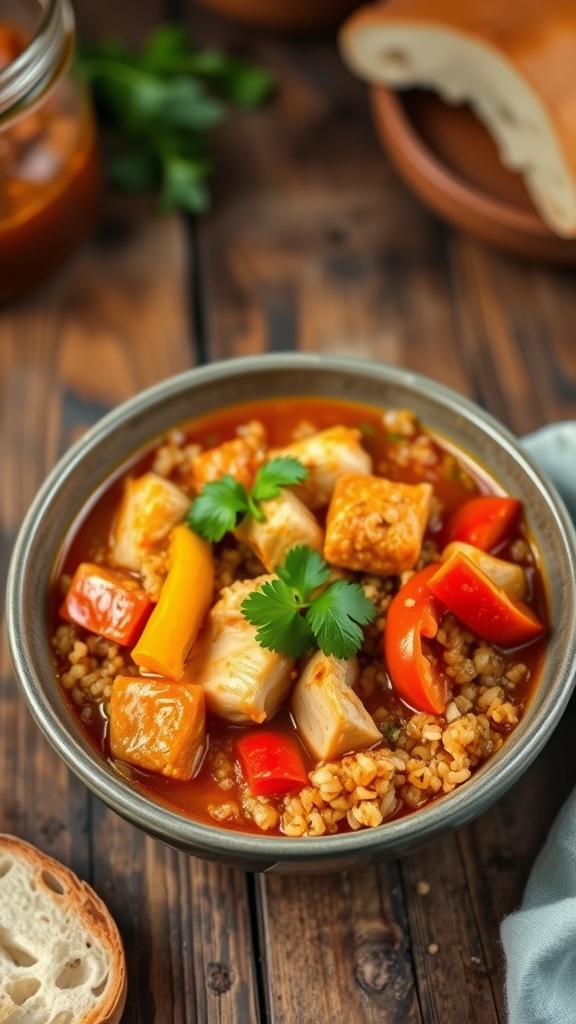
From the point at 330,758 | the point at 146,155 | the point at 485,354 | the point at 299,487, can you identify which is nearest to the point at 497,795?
the point at 330,758

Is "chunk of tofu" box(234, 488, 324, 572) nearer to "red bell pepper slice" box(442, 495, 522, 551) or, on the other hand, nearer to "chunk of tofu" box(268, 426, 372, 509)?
"chunk of tofu" box(268, 426, 372, 509)

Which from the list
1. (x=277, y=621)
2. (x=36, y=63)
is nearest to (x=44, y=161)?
(x=36, y=63)

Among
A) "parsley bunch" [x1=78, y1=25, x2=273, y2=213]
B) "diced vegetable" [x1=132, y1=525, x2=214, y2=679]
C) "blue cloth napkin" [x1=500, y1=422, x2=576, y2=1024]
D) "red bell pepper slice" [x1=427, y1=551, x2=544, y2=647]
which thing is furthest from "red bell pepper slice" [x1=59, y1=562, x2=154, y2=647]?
"parsley bunch" [x1=78, y1=25, x2=273, y2=213]

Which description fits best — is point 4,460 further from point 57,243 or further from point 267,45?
point 267,45

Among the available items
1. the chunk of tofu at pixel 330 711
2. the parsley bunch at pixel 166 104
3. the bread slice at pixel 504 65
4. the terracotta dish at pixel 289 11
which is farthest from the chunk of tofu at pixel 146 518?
the terracotta dish at pixel 289 11

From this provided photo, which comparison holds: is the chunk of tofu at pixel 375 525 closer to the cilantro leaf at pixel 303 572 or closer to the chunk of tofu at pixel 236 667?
the cilantro leaf at pixel 303 572

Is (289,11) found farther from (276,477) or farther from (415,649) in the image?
(415,649)
